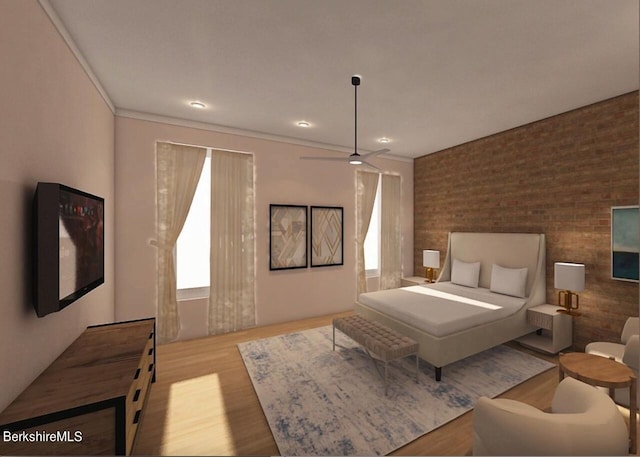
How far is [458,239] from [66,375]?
5309 millimetres

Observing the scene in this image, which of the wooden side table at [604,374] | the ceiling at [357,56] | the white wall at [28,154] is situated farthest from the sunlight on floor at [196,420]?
the ceiling at [357,56]

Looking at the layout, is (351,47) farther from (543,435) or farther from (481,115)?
(543,435)

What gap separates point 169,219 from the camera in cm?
373

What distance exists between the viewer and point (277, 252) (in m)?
4.43

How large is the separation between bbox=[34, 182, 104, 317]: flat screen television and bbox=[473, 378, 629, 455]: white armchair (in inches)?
105

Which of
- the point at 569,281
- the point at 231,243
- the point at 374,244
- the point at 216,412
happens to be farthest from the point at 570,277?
the point at 231,243

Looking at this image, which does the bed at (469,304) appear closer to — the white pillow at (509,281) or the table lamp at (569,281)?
the white pillow at (509,281)

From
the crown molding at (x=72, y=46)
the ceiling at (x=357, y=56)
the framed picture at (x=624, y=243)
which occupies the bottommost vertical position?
the framed picture at (x=624, y=243)

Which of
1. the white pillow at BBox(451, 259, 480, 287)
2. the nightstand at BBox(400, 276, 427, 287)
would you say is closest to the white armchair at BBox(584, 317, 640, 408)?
the white pillow at BBox(451, 259, 480, 287)

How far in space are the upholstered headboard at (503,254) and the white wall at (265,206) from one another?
1.18 metres

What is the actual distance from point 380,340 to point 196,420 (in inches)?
70.7

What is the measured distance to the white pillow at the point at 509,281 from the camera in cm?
376

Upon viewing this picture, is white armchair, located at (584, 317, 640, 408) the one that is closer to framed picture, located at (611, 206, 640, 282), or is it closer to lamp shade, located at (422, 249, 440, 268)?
framed picture, located at (611, 206, 640, 282)

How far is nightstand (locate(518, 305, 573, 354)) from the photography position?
328 cm
